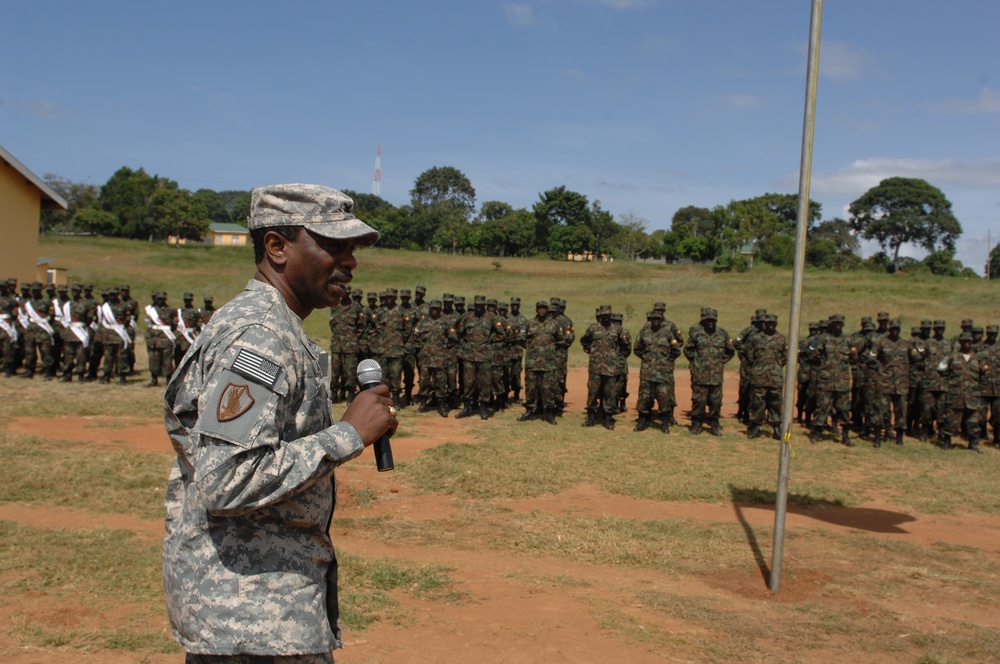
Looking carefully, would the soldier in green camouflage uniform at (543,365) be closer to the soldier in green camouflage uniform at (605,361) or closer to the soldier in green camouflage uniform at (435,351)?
the soldier in green camouflage uniform at (605,361)

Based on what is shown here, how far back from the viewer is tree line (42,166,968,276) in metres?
54.5

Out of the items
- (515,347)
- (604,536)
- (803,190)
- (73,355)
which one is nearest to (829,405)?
(515,347)

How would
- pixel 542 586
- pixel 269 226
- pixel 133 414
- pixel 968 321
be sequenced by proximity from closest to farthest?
pixel 269 226 < pixel 542 586 < pixel 133 414 < pixel 968 321

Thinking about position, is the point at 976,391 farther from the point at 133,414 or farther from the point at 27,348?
the point at 27,348

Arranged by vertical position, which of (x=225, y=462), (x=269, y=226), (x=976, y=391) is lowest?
(x=976, y=391)

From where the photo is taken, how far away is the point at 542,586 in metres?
5.95

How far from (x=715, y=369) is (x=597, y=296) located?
24536mm

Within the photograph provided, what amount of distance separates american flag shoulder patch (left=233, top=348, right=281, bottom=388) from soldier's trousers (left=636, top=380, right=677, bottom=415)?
11.4 metres

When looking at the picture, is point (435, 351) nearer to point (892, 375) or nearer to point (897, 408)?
point (892, 375)

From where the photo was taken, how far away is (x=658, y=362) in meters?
13.0

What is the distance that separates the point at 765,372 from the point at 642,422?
6.82 feet

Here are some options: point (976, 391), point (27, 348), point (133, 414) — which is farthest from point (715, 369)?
point (27, 348)

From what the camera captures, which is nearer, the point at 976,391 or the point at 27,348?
the point at 976,391

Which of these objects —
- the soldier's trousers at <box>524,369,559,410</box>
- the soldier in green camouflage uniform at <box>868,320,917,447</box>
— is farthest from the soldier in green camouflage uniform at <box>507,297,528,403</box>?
the soldier in green camouflage uniform at <box>868,320,917,447</box>
